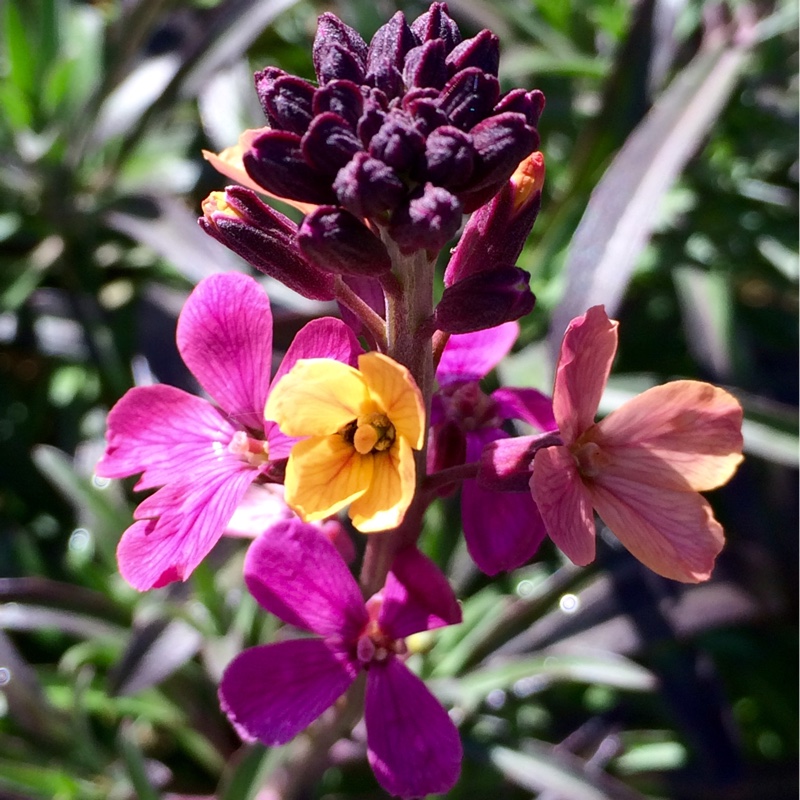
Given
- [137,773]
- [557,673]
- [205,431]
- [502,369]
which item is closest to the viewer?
[205,431]

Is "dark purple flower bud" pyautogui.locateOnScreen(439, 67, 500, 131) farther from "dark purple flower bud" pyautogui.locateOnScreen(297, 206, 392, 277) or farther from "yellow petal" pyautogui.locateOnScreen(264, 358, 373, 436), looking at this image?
"yellow petal" pyautogui.locateOnScreen(264, 358, 373, 436)

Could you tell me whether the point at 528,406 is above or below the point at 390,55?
below

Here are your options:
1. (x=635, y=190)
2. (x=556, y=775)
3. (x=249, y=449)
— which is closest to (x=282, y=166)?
(x=249, y=449)

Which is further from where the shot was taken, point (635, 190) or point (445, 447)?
point (635, 190)

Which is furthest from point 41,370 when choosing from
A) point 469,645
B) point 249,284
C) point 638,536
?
point 638,536

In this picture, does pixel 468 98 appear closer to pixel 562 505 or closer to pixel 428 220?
pixel 428 220

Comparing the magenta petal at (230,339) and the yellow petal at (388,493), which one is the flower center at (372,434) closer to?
the yellow petal at (388,493)

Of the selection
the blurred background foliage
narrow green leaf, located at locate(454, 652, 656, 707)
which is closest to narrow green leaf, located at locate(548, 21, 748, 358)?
the blurred background foliage
